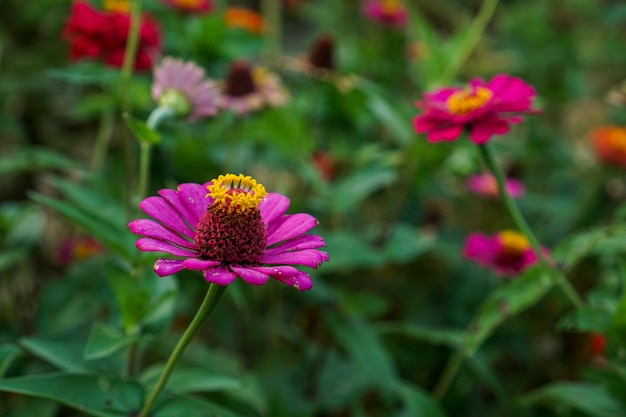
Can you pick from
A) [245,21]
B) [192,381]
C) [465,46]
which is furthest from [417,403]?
[245,21]

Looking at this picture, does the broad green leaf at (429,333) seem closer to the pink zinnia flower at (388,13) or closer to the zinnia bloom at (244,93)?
the zinnia bloom at (244,93)

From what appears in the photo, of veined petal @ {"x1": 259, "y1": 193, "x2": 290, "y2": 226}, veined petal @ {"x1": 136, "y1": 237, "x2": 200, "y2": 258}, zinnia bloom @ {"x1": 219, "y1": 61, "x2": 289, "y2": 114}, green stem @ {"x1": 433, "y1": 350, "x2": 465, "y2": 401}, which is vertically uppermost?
zinnia bloom @ {"x1": 219, "y1": 61, "x2": 289, "y2": 114}

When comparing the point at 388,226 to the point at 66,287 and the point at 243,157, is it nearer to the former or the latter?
the point at 243,157

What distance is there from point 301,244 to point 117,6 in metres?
0.82

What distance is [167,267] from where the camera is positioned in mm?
449

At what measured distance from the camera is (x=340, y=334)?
0.95m

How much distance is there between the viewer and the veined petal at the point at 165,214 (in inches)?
19.4

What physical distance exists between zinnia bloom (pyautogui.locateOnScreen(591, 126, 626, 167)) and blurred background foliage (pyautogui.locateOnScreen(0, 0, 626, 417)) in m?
0.03

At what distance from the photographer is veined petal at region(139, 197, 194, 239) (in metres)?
0.49

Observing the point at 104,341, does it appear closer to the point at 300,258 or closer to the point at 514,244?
the point at 300,258

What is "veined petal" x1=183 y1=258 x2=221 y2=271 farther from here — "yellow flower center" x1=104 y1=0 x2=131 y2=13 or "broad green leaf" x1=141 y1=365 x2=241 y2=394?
"yellow flower center" x1=104 y1=0 x2=131 y2=13

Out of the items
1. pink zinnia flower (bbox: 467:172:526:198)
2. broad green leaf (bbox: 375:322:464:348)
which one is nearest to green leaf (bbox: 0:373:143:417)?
broad green leaf (bbox: 375:322:464:348)

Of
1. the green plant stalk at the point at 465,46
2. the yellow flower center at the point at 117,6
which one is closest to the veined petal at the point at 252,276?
the green plant stalk at the point at 465,46

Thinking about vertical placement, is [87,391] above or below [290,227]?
below
